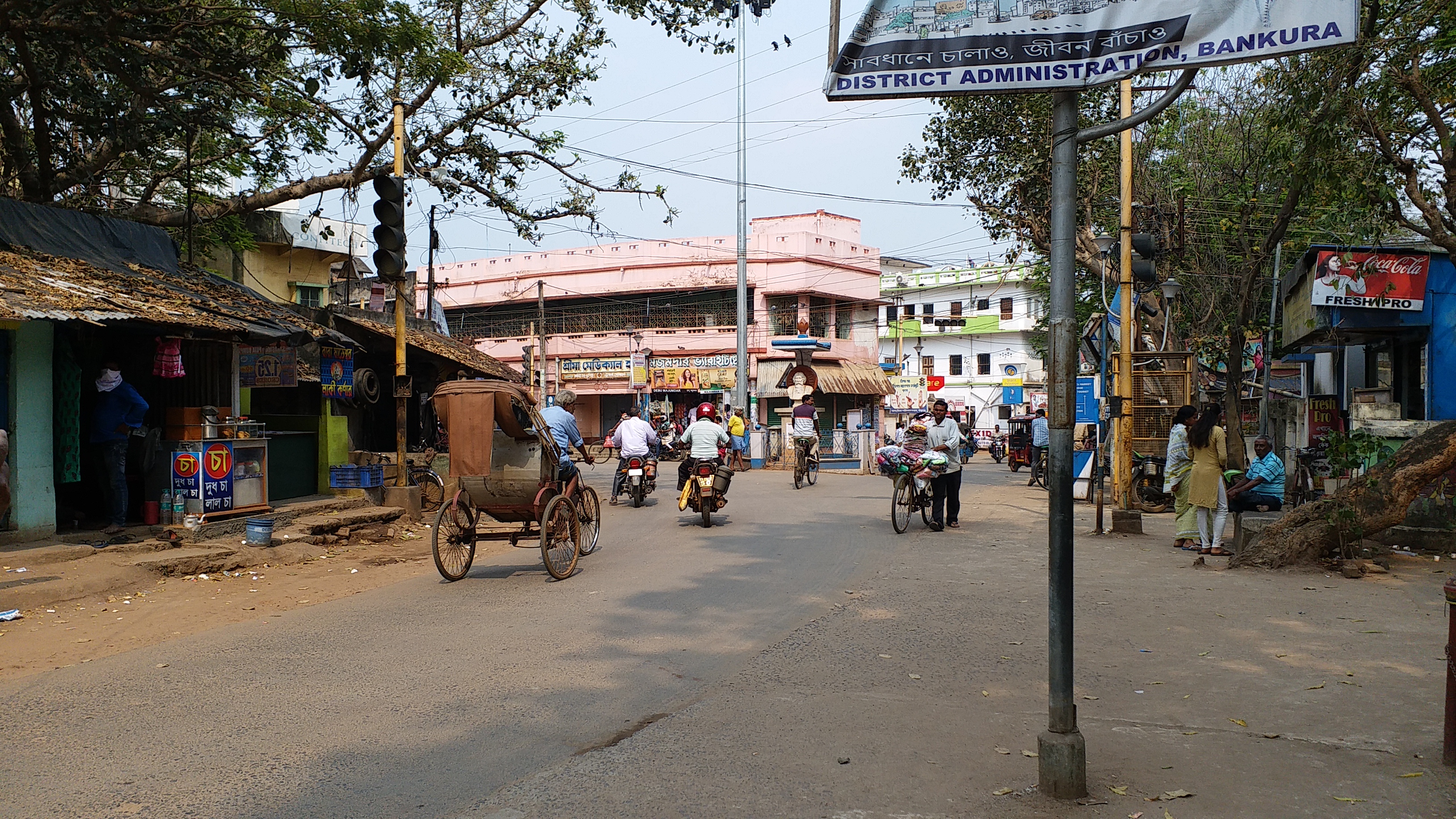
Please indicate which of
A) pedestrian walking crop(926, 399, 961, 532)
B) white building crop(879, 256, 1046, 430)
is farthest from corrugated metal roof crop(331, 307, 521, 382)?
white building crop(879, 256, 1046, 430)

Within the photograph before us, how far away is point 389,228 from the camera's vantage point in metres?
11.6

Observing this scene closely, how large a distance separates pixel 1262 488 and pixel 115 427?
13.2 meters

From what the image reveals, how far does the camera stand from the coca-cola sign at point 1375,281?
14.2 m

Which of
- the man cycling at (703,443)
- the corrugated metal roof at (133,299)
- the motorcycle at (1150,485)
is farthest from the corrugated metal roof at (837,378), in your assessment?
the corrugated metal roof at (133,299)

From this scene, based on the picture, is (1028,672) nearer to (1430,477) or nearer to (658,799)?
(658,799)

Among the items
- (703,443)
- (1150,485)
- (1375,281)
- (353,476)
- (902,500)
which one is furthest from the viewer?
(1150,485)

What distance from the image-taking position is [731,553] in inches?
461

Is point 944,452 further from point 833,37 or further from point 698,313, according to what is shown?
point 698,313

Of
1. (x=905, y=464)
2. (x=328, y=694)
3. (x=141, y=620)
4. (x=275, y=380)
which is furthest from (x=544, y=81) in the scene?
(x=328, y=694)

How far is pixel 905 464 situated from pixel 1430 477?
5.95 m

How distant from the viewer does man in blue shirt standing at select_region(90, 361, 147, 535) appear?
1098cm

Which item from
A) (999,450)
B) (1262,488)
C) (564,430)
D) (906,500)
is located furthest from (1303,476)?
(999,450)

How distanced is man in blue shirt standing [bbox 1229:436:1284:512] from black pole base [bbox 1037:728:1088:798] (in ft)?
29.7

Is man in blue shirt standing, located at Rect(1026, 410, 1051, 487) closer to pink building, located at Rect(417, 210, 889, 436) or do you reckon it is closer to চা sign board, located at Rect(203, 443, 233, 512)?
pink building, located at Rect(417, 210, 889, 436)
